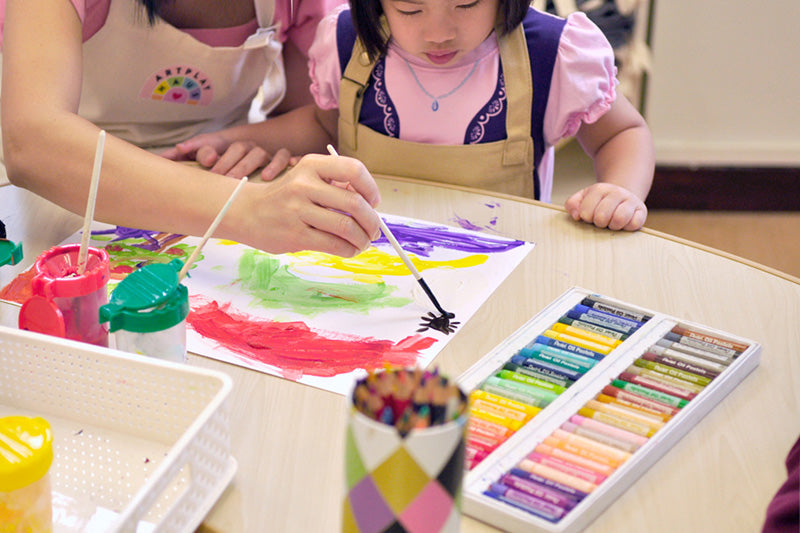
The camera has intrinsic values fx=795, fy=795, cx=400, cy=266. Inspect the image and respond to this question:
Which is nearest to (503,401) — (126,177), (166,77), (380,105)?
(126,177)

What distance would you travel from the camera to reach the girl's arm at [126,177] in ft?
2.45

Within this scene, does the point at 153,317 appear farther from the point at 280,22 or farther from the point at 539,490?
the point at 280,22

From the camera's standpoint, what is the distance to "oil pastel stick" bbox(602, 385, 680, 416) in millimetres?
581

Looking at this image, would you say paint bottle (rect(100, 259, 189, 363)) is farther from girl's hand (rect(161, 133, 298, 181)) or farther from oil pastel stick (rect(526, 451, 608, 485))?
girl's hand (rect(161, 133, 298, 181))

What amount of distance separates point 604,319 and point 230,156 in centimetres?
58

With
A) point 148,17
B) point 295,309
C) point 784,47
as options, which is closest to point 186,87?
point 148,17

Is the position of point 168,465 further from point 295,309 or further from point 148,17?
point 148,17

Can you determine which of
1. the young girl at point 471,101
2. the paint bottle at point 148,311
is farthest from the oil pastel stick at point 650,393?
the young girl at point 471,101

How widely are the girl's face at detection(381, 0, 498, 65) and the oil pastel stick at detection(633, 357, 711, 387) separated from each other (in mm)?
524

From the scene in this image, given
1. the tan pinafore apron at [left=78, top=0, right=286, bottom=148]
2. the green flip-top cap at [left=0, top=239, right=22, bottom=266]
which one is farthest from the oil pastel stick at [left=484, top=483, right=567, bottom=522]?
the tan pinafore apron at [left=78, top=0, right=286, bottom=148]

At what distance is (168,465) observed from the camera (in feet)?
1.49

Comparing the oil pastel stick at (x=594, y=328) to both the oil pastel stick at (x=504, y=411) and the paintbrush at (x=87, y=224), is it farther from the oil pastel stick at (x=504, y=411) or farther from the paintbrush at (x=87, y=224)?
the paintbrush at (x=87, y=224)

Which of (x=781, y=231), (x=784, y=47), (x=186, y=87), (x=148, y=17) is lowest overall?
(x=781, y=231)

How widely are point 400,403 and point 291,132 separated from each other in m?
0.89
